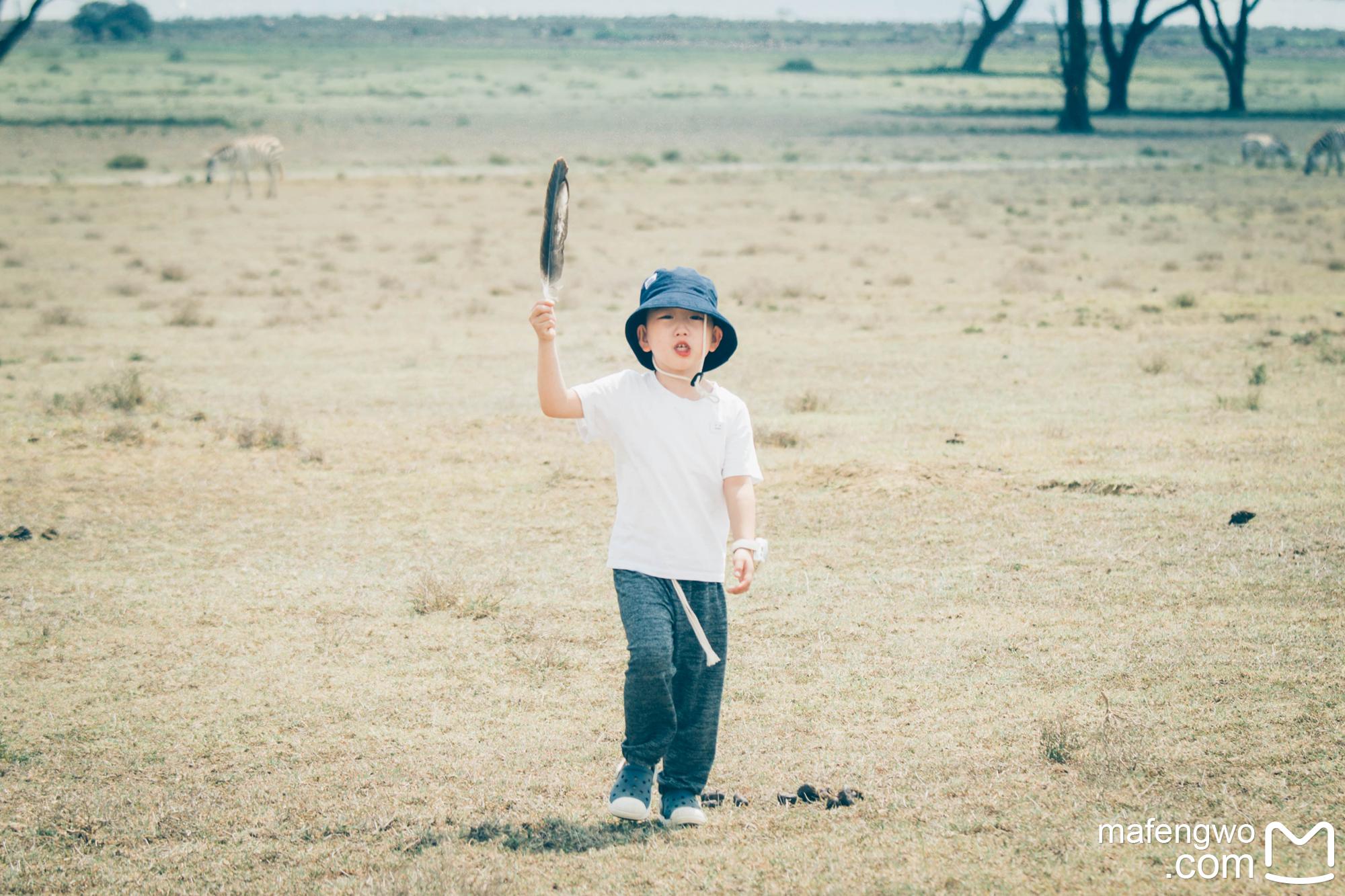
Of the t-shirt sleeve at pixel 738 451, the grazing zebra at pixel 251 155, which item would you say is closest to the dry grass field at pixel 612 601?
the t-shirt sleeve at pixel 738 451

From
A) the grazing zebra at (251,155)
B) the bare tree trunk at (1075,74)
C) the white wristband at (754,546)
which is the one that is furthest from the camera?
the bare tree trunk at (1075,74)

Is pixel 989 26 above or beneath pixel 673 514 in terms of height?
above

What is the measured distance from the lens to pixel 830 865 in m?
3.41

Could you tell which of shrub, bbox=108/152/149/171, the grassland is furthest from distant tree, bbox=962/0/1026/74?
shrub, bbox=108/152/149/171

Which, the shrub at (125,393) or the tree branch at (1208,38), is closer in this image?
the shrub at (125,393)

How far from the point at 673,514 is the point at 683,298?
661 mm

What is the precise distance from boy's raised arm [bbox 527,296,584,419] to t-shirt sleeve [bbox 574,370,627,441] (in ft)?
0.15

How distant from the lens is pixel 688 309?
358cm

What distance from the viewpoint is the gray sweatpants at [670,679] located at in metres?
3.52

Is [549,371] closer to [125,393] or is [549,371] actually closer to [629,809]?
[629,809]

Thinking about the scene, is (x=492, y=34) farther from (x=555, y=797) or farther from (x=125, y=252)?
(x=555, y=797)

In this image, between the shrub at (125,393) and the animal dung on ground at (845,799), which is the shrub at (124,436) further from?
the animal dung on ground at (845,799)

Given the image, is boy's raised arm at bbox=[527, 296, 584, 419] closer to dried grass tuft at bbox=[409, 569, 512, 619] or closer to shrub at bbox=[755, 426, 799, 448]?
dried grass tuft at bbox=[409, 569, 512, 619]

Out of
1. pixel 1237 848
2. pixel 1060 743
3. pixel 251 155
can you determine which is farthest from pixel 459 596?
pixel 251 155
